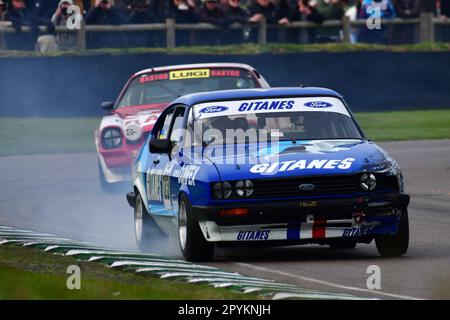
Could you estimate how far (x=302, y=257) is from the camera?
1056 centimetres

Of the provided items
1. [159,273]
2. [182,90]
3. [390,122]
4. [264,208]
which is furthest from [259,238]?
[390,122]

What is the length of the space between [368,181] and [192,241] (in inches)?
53.5

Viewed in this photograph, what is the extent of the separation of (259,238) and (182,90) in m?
6.87

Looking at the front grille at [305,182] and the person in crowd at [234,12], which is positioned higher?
the front grille at [305,182]

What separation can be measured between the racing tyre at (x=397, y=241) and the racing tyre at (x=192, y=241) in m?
1.29

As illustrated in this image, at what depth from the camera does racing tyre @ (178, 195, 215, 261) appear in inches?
394

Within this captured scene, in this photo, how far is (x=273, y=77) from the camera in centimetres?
2784

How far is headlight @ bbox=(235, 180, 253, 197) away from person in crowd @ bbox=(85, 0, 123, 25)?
17.3 m

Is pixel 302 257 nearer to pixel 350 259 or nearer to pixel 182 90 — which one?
pixel 350 259

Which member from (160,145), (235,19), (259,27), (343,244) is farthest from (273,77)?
(343,244)

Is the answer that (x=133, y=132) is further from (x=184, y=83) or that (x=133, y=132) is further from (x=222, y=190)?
(x=222, y=190)

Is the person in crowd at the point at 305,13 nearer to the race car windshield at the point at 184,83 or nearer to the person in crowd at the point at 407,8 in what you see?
the person in crowd at the point at 407,8

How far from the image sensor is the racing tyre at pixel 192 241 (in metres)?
10.0

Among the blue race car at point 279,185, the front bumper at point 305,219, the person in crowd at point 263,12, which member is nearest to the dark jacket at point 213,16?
the person in crowd at point 263,12
